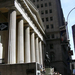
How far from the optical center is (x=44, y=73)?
30922 millimetres

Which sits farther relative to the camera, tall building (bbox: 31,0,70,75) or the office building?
tall building (bbox: 31,0,70,75)

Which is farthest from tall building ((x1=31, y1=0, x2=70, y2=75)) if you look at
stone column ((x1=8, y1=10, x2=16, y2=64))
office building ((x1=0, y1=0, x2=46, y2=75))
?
stone column ((x1=8, y1=10, x2=16, y2=64))

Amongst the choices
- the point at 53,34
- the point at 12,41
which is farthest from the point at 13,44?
the point at 53,34

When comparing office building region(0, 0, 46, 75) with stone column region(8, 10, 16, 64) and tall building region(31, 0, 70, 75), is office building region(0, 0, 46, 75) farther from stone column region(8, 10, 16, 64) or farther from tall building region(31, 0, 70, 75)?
tall building region(31, 0, 70, 75)

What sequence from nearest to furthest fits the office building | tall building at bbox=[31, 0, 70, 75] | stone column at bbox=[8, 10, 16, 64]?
the office building → stone column at bbox=[8, 10, 16, 64] → tall building at bbox=[31, 0, 70, 75]

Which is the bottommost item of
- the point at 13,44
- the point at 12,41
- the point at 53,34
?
the point at 13,44

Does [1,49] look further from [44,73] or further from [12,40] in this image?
[44,73]

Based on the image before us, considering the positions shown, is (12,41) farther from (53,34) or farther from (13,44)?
(53,34)

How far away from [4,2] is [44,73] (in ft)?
60.5

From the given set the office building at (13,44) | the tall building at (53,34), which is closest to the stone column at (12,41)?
the office building at (13,44)

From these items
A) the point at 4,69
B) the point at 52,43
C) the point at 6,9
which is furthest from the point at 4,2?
the point at 52,43

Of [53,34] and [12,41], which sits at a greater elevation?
[53,34]

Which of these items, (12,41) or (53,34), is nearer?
(12,41)

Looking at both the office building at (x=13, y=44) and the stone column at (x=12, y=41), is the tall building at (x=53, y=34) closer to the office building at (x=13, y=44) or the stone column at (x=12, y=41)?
the office building at (x=13, y=44)
